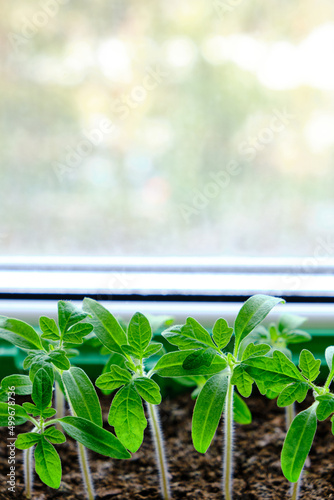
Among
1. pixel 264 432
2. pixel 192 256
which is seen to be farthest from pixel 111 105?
pixel 264 432

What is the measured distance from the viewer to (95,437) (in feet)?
1.80

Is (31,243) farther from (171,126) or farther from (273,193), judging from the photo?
(273,193)

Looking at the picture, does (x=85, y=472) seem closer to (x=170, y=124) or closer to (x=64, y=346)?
(x=64, y=346)

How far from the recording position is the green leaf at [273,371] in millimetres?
535

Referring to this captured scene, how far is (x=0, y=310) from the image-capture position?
889 millimetres

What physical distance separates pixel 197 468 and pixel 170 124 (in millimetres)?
605
